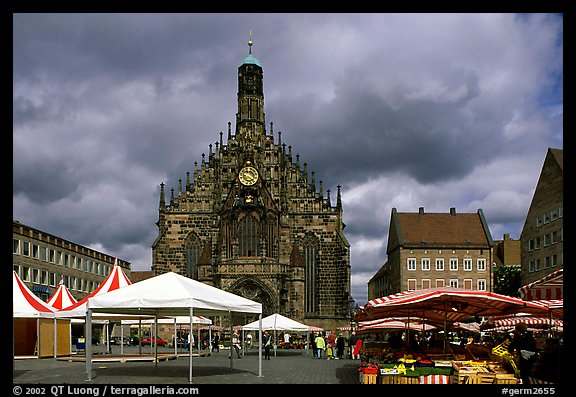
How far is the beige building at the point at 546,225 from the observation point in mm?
52625

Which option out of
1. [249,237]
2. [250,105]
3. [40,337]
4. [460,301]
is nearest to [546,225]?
[249,237]

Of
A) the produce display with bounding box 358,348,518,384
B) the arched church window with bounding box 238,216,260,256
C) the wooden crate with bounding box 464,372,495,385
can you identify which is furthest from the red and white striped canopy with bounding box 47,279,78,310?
the wooden crate with bounding box 464,372,495,385

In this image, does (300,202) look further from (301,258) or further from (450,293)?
(450,293)

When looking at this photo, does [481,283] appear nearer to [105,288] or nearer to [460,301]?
[105,288]

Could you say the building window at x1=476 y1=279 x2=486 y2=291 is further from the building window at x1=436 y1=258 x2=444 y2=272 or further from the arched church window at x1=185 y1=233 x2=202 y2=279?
the arched church window at x1=185 y1=233 x2=202 y2=279

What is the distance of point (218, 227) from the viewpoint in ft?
199

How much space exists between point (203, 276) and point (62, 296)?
21.4 metres

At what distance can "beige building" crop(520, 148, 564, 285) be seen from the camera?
173 feet

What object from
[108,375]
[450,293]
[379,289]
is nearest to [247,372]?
[108,375]

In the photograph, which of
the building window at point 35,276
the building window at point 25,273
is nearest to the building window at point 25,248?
the building window at point 25,273

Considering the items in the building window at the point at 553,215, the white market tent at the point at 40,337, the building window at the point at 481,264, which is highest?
the building window at the point at 553,215

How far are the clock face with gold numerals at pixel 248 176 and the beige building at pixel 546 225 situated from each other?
22.1 metres

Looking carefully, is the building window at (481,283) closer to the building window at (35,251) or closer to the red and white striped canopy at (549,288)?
the building window at (35,251)

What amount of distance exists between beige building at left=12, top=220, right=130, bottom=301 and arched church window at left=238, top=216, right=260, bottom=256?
50.2 ft
